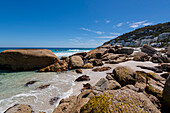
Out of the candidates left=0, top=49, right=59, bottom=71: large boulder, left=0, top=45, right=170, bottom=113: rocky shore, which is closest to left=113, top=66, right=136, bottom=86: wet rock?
left=0, top=45, right=170, bottom=113: rocky shore

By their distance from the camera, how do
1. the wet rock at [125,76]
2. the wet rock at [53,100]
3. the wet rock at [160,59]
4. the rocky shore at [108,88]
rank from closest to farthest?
the rocky shore at [108,88]
the wet rock at [53,100]
the wet rock at [125,76]
the wet rock at [160,59]

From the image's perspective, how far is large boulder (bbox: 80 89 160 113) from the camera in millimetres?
1880

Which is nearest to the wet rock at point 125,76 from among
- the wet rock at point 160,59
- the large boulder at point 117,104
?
the large boulder at point 117,104

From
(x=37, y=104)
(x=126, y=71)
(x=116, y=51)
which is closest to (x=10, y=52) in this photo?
(x=37, y=104)

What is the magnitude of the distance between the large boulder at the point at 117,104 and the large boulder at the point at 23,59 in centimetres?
1141

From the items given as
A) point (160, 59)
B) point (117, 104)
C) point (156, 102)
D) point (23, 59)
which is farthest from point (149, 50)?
point (23, 59)

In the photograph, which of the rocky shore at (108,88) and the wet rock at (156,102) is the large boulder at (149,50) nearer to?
the rocky shore at (108,88)

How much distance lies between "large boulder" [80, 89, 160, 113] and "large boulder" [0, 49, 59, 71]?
11411mm

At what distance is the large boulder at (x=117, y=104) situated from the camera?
1.88 metres

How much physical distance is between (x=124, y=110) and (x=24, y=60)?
521 inches

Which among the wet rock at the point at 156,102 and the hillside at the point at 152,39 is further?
the hillside at the point at 152,39

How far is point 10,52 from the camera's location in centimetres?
1085

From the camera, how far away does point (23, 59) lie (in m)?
11.1

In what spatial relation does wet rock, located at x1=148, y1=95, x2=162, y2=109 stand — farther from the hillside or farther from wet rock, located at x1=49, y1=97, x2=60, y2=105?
the hillside
